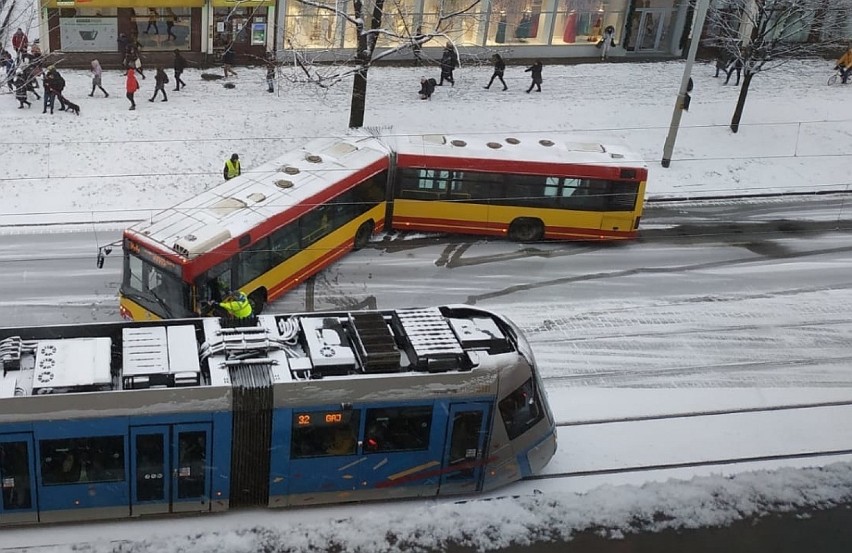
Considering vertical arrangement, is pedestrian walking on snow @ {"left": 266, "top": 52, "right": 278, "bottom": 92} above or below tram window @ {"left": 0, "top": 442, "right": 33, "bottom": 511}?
above

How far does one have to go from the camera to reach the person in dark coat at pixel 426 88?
1266 inches

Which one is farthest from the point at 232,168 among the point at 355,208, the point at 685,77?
the point at 685,77

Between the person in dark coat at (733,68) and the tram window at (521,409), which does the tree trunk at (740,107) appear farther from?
the tram window at (521,409)

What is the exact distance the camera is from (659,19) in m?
37.8

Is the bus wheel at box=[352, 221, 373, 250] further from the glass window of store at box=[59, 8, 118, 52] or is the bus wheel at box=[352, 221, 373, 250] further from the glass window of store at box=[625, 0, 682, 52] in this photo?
the glass window of store at box=[625, 0, 682, 52]

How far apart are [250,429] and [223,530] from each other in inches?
A: 65.4

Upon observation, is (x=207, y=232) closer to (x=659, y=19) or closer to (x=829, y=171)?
(x=829, y=171)

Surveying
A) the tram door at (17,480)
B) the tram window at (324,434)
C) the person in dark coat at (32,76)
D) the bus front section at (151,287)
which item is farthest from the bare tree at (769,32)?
the tram door at (17,480)

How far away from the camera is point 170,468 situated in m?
13.6

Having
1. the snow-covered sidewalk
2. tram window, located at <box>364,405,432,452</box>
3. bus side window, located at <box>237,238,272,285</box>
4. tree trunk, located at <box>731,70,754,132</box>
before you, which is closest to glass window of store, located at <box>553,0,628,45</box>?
the snow-covered sidewalk

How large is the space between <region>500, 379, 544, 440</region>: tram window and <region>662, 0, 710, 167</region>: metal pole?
1586 cm

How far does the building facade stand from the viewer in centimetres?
3206

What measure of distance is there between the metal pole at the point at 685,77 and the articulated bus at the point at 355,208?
4854 millimetres

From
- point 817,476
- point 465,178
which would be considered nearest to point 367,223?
point 465,178
